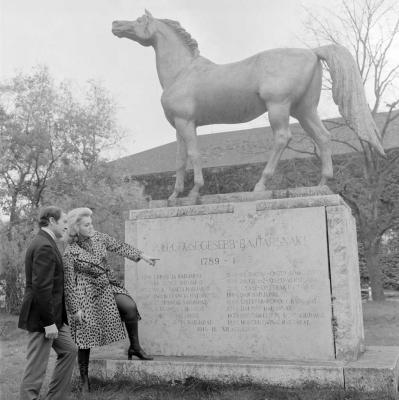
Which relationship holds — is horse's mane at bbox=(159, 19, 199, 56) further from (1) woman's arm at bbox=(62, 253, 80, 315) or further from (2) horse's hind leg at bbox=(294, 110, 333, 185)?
(1) woman's arm at bbox=(62, 253, 80, 315)

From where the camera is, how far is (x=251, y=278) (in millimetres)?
5184

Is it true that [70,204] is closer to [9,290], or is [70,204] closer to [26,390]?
[9,290]

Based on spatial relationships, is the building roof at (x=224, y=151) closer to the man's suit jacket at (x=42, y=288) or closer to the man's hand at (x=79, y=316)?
the man's hand at (x=79, y=316)

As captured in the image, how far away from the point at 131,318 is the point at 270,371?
1.47 meters

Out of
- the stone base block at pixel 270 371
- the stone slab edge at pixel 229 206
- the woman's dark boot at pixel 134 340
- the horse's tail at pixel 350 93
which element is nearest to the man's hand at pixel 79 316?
the woman's dark boot at pixel 134 340

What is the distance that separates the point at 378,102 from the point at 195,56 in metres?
14.7

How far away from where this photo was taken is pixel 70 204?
17.6m

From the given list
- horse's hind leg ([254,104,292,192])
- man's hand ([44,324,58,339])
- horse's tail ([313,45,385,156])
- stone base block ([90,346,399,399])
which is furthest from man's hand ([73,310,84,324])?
horse's tail ([313,45,385,156])

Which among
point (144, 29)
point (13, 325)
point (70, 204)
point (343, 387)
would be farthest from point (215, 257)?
point (70, 204)

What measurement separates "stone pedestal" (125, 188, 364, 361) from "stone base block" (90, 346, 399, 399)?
187 millimetres

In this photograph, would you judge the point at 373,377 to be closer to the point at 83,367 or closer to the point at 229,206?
the point at 229,206

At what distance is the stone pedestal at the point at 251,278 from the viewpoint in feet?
16.1

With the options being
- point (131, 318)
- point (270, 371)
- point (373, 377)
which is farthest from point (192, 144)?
point (373, 377)

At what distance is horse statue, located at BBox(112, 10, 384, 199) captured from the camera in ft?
18.2
